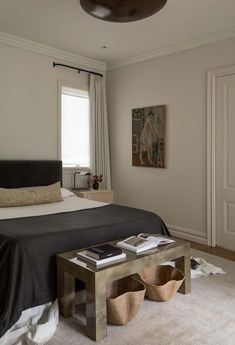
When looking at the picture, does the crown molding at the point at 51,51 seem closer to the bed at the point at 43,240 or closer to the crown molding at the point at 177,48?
the crown molding at the point at 177,48

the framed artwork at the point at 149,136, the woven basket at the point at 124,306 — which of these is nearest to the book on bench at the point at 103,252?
the woven basket at the point at 124,306

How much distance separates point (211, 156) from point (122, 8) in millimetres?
2206

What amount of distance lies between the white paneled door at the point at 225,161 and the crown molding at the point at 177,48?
1.63 ft

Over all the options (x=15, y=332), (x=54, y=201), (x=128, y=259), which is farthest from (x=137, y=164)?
(x=15, y=332)

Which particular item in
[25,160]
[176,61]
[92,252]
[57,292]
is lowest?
[57,292]

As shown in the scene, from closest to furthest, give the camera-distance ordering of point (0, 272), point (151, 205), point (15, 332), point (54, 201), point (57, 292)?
point (15, 332), point (0, 272), point (57, 292), point (54, 201), point (151, 205)

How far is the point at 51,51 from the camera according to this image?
14.9 ft

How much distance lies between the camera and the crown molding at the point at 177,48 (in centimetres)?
385

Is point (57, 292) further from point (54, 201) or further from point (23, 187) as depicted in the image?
point (23, 187)

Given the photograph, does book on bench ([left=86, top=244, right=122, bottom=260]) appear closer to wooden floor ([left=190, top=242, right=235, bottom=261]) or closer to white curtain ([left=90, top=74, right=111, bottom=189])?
wooden floor ([left=190, top=242, right=235, bottom=261])

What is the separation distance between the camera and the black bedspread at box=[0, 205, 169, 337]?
6.81 feet

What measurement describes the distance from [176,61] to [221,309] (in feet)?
10.9

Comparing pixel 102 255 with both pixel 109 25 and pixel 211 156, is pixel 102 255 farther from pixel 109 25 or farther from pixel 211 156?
pixel 109 25

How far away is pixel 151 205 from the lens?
4.83 metres
